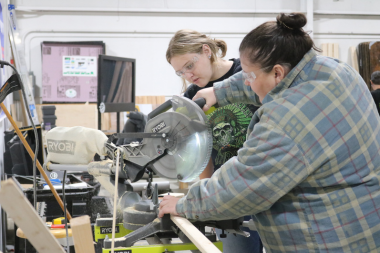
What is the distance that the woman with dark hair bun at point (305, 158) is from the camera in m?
0.96

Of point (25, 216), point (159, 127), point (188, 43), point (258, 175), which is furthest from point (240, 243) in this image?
point (25, 216)

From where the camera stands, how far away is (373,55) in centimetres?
661

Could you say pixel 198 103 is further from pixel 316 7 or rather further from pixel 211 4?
pixel 316 7

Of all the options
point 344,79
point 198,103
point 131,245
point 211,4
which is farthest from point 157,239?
point 211,4

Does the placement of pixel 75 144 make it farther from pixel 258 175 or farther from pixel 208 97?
pixel 258 175

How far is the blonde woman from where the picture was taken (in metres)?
1.56

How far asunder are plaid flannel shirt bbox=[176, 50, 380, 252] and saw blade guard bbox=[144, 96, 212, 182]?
0.35 metres

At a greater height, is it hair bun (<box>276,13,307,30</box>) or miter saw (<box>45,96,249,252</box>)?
hair bun (<box>276,13,307,30</box>)

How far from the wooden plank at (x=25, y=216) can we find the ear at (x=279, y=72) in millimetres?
708

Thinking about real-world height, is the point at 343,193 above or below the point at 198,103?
below

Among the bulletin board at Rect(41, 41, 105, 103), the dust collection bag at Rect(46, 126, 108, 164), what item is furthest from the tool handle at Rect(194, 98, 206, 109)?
the bulletin board at Rect(41, 41, 105, 103)

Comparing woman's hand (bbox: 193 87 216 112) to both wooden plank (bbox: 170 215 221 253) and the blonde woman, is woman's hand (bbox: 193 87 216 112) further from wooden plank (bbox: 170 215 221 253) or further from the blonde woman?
wooden plank (bbox: 170 215 221 253)

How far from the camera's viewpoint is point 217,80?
6.01ft

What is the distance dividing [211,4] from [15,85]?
573 centimetres
